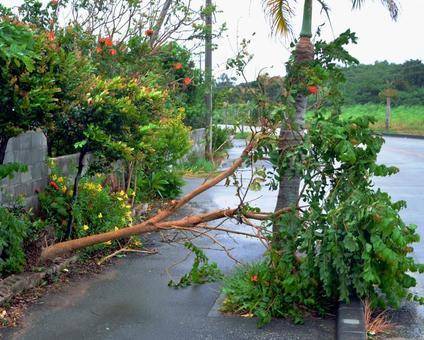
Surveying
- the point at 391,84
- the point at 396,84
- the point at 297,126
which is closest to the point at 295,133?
the point at 297,126

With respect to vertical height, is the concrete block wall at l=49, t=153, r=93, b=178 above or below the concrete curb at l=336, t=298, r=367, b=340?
above

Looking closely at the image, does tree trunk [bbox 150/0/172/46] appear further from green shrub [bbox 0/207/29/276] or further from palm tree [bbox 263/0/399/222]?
green shrub [bbox 0/207/29/276]

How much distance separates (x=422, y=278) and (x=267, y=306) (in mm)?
2564

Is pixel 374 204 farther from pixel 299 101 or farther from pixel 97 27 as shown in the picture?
pixel 97 27

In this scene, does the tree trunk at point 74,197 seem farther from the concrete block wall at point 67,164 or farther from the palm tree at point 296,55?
the palm tree at point 296,55

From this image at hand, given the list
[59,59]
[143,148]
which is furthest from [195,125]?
[59,59]

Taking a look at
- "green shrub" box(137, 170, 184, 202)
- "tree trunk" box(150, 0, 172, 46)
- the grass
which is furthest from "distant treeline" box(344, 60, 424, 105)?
"green shrub" box(137, 170, 184, 202)

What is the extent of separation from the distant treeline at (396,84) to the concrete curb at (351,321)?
54.3m

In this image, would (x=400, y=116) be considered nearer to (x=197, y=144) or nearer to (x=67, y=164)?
(x=197, y=144)

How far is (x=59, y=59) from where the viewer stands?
5.89 m

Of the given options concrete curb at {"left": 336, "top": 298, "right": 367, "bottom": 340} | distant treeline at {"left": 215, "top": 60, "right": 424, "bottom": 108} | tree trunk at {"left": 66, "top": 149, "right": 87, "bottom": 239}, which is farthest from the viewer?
distant treeline at {"left": 215, "top": 60, "right": 424, "bottom": 108}

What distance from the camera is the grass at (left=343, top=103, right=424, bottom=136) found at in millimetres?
47469

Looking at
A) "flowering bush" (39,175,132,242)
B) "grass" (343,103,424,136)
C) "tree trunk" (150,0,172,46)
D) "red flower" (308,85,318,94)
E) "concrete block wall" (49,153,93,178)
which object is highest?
"tree trunk" (150,0,172,46)

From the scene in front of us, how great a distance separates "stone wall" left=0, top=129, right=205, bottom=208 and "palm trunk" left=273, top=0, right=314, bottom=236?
2.70 m
